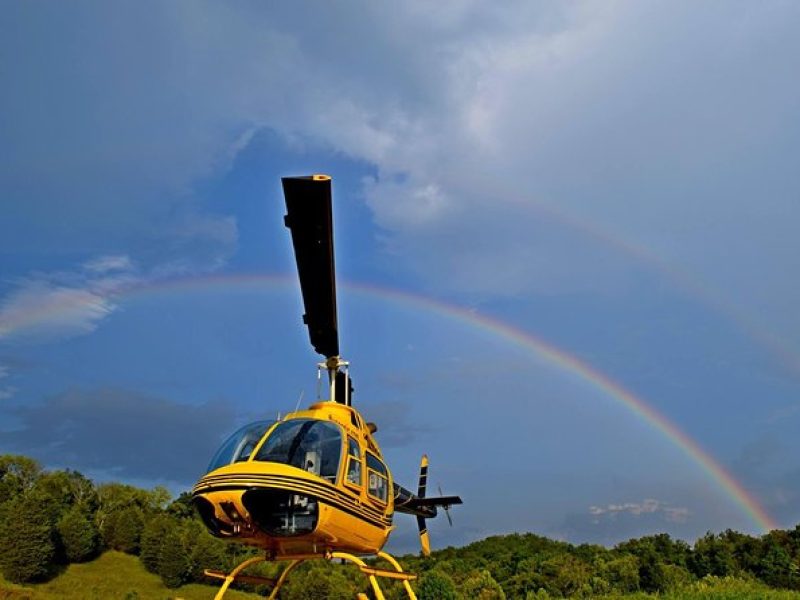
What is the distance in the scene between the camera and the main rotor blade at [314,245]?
7.68 meters

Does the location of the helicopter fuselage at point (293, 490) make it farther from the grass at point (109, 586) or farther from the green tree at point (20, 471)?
the green tree at point (20, 471)

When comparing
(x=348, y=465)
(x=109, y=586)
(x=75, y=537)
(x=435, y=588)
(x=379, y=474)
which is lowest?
(x=348, y=465)

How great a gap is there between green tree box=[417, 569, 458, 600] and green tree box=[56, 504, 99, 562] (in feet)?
103

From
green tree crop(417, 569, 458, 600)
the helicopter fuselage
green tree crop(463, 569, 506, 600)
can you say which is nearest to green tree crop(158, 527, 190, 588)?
green tree crop(417, 569, 458, 600)

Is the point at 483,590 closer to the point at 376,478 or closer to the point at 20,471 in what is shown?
the point at 376,478

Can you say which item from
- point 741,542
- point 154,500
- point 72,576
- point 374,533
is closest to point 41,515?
point 72,576

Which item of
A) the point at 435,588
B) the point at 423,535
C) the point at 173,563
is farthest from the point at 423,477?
the point at 173,563

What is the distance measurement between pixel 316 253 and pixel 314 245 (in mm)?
209

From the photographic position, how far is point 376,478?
36.7ft

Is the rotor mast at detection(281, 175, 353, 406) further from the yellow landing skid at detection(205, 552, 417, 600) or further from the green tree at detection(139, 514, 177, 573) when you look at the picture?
the green tree at detection(139, 514, 177, 573)

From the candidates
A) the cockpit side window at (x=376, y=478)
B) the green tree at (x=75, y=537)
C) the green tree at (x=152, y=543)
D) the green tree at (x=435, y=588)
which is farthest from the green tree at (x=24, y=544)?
the cockpit side window at (x=376, y=478)

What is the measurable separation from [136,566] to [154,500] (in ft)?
102

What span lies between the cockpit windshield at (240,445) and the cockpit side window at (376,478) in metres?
2.12

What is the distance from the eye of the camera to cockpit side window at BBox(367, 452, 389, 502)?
35.5ft
